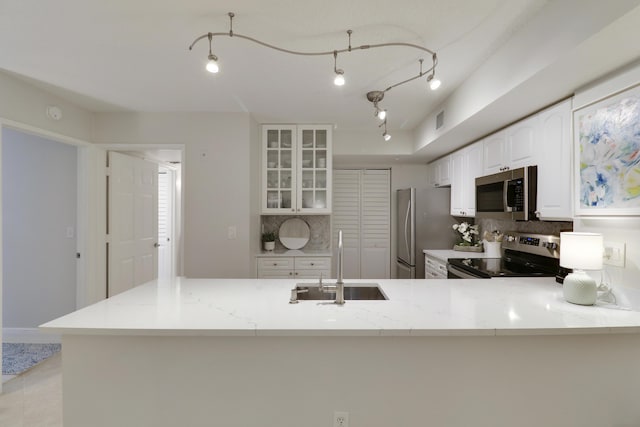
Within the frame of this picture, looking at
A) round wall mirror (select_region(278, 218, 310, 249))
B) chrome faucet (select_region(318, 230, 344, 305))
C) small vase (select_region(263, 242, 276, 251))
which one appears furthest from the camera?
round wall mirror (select_region(278, 218, 310, 249))

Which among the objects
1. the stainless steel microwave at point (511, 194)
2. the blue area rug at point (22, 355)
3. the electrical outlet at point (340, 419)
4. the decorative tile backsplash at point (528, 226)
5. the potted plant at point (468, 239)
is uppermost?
the stainless steel microwave at point (511, 194)

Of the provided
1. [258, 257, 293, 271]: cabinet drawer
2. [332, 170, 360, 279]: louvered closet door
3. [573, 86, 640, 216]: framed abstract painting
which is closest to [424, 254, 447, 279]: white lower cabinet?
[332, 170, 360, 279]: louvered closet door

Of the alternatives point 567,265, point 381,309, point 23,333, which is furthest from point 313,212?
point 23,333

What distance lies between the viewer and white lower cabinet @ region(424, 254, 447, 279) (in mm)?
3236

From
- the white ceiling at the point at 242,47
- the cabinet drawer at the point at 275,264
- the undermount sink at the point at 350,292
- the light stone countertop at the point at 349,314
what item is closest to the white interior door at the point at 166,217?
the white ceiling at the point at 242,47

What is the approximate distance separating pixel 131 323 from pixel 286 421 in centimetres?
83

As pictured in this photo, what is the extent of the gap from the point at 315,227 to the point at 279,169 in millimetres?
943

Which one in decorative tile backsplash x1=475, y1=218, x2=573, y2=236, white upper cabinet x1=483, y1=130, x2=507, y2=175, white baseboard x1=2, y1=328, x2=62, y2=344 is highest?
white upper cabinet x1=483, y1=130, x2=507, y2=175

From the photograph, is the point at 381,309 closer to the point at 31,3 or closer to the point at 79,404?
the point at 79,404

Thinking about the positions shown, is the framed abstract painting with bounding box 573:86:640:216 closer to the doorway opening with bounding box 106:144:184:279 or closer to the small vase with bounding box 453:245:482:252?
the small vase with bounding box 453:245:482:252

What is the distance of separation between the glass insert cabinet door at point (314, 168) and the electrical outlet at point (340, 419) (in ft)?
8.15

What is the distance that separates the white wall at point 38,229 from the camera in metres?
3.30

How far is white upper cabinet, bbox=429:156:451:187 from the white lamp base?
239 cm

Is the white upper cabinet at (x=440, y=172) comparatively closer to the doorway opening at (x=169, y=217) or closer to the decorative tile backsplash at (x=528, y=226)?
the decorative tile backsplash at (x=528, y=226)
